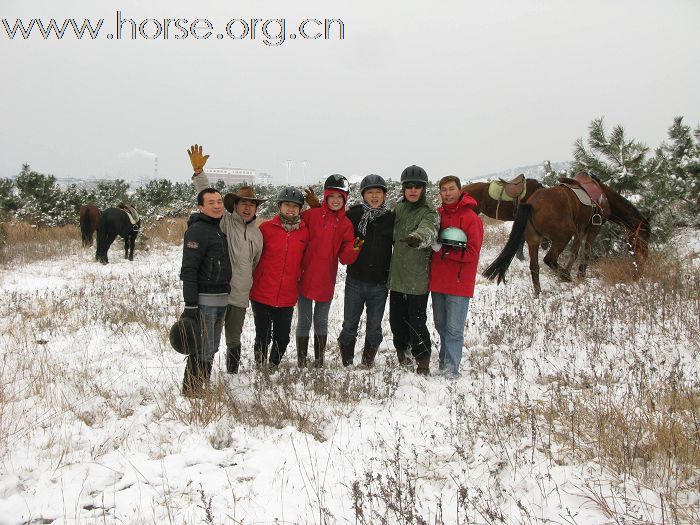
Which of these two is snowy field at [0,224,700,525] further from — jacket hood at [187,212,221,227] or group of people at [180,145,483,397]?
jacket hood at [187,212,221,227]

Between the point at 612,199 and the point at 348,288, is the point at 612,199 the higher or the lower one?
the higher one

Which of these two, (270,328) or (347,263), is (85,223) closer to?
(270,328)

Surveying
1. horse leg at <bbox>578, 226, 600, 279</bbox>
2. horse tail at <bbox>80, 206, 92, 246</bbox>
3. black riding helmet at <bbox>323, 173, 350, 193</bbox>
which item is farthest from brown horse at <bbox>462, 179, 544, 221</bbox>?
horse tail at <bbox>80, 206, 92, 246</bbox>

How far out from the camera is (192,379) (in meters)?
3.37

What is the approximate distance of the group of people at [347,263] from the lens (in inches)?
140

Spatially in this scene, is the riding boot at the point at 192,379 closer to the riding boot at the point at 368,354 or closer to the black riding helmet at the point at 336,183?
the riding boot at the point at 368,354

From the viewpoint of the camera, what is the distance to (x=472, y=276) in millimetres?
3770

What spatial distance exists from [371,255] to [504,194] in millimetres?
5748

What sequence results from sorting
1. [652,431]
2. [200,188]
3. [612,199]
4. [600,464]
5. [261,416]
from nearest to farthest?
[600,464]
[652,431]
[261,416]
[200,188]
[612,199]

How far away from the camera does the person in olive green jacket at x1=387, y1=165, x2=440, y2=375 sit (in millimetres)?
3785

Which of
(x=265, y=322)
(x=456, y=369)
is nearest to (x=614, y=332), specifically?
(x=456, y=369)

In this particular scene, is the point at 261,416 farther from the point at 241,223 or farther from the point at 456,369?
the point at 456,369

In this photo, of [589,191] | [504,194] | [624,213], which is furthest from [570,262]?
[504,194]

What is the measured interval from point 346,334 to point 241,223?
5.09 ft
